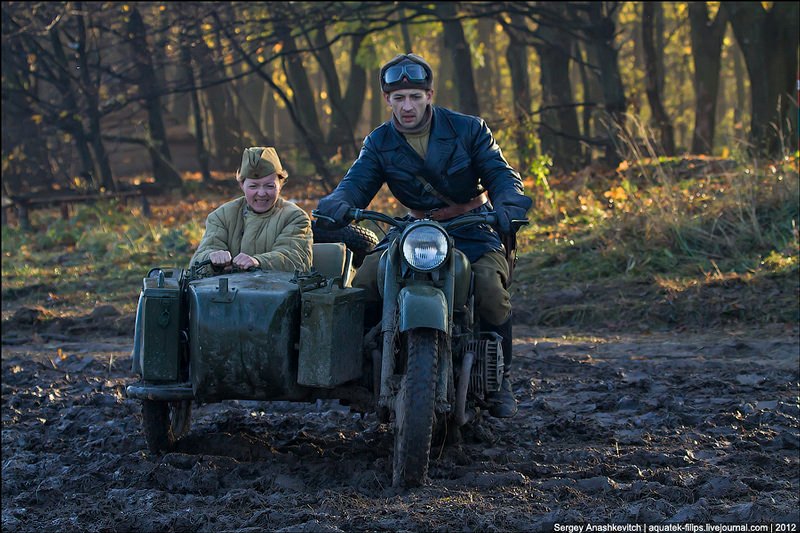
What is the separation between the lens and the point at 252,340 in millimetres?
5707

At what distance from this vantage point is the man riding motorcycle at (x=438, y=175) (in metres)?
6.12

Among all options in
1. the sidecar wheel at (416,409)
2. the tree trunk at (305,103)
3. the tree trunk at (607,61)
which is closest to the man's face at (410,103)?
the sidecar wheel at (416,409)

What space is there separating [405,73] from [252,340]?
146 cm

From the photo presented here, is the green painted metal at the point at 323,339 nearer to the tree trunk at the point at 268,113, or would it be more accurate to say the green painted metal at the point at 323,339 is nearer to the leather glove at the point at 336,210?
the leather glove at the point at 336,210

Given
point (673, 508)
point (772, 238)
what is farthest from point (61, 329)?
point (673, 508)

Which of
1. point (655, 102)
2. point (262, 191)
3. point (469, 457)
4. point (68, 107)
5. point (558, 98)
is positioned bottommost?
point (469, 457)

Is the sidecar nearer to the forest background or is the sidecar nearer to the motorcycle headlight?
the motorcycle headlight

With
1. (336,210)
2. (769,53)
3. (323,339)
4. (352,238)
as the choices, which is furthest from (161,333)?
(769,53)

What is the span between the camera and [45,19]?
22547 mm

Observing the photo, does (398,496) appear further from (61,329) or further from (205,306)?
(61,329)

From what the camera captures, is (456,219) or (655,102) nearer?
(456,219)

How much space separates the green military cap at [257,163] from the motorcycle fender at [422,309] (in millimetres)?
1444

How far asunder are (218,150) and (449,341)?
28602 mm

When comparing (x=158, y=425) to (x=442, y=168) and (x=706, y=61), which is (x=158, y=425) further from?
(x=706, y=61)
